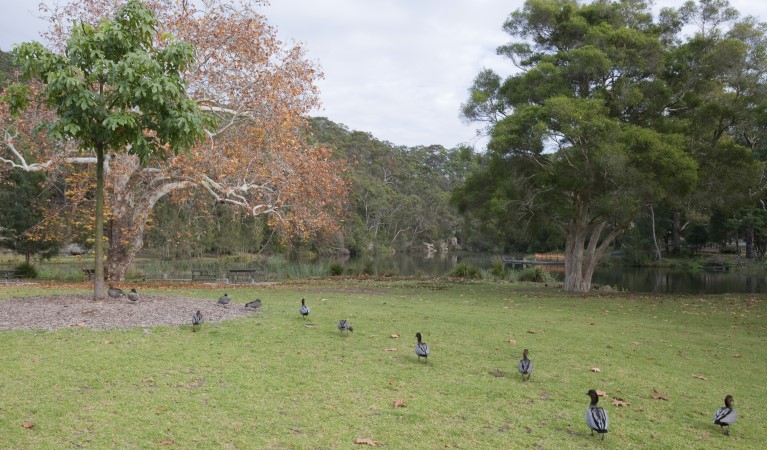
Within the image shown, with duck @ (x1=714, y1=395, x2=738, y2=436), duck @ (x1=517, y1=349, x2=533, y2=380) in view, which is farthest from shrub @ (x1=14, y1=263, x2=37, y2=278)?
duck @ (x1=714, y1=395, x2=738, y2=436)

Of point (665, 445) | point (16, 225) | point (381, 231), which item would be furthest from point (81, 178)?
point (381, 231)

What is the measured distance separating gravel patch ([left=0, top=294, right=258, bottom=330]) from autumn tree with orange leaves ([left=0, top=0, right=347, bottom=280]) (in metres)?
7.52

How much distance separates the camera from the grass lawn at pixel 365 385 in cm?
536

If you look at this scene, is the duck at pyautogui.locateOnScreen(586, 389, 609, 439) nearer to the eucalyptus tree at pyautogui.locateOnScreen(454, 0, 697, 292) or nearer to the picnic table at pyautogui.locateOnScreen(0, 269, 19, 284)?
the eucalyptus tree at pyautogui.locateOnScreen(454, 0, 697, 292)

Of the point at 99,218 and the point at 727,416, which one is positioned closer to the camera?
the point at 727,416

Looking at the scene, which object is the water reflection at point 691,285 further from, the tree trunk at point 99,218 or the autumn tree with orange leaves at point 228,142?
the tree trunk at point 99,218

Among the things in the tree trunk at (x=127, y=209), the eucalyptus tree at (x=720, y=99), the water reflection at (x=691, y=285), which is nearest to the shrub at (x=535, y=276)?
the water reflection at (x=691, y=285)

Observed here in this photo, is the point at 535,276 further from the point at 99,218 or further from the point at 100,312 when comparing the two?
the point at 100,312

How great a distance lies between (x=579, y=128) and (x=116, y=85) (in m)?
14.1

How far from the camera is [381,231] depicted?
8250 centimetres

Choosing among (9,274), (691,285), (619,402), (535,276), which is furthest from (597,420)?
(691,285)

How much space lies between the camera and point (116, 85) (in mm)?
10062

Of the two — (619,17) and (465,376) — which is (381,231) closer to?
(619,17)

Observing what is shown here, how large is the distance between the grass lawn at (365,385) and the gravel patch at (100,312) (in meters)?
0.56
